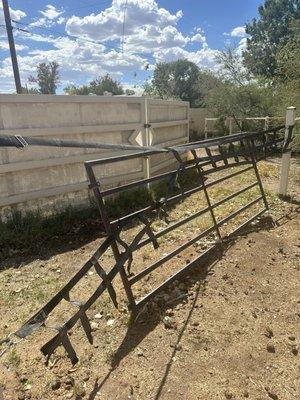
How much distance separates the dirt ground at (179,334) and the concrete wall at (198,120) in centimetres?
1902

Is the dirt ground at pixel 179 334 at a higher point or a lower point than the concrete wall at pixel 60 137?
lower

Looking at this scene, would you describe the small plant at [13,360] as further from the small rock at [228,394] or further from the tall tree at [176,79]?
the tall tree at [176,79]

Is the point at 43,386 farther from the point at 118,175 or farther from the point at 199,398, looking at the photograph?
the point at 118,175

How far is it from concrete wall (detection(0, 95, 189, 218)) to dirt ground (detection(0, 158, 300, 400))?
110 centimetres

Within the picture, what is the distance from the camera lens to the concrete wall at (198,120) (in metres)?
22.5

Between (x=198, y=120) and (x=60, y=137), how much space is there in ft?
61.8

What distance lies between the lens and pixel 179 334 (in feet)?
9.09

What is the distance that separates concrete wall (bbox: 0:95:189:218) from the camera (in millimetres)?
4656

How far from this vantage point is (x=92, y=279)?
3.68 meters

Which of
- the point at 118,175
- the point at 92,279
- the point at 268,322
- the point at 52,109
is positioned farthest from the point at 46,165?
the point at 268,322

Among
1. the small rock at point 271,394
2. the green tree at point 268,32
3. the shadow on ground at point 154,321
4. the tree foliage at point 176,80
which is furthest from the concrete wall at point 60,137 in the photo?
the tree foliage at point 176,80

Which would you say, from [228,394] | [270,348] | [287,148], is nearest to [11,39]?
[287,148]

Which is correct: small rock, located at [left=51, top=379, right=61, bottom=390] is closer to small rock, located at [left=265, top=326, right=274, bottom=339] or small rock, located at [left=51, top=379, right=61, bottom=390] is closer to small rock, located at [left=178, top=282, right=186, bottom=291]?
small rock, located at [left=178, top=282, right=186, bottom=291]

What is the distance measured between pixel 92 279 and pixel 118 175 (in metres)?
2.59
